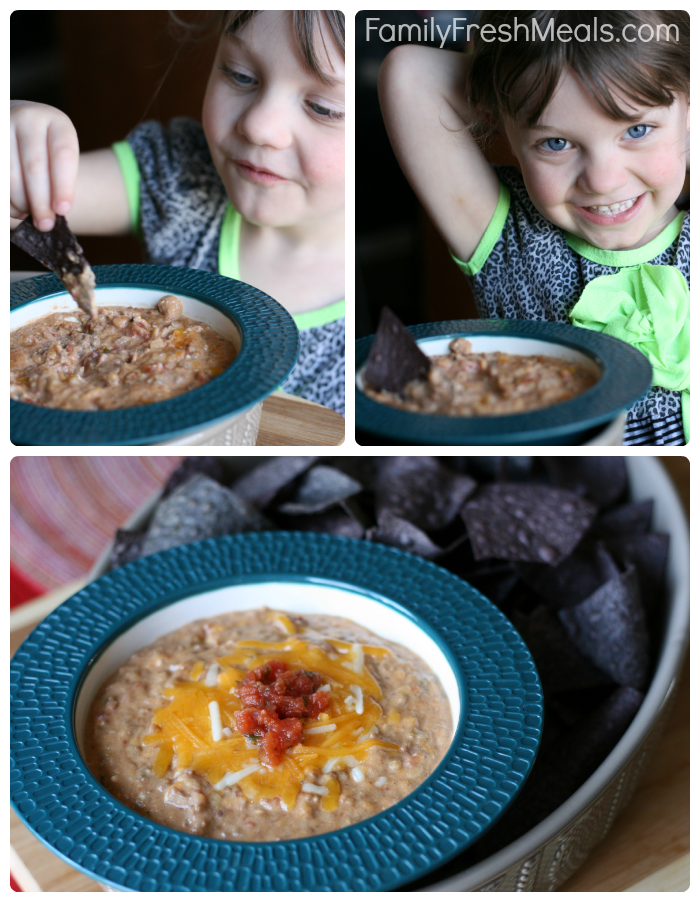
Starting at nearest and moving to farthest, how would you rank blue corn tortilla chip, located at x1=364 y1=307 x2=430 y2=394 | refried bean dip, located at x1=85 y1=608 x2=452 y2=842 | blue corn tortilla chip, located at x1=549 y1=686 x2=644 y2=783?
blue corn tortilla chip, located at x1=364 y1=307 x2=430 y2=394
refried bean dip, located at x1=85 y1=608 x2=452 y2=842
blue corn tortilla chip, located at x1=549 y1=686 x2=644 y2=783

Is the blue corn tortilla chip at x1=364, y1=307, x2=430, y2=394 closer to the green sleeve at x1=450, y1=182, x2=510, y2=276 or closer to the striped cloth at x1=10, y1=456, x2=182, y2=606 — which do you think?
the green sleeve at x1=450, y1=182, x2=510, y2=276

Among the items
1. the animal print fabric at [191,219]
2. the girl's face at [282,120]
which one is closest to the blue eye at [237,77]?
the girl's face at [282,120]

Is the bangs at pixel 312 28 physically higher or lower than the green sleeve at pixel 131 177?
higher

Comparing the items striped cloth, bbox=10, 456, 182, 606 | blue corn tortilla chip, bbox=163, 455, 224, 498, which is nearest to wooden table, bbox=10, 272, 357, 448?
blue corn tortilla chip, bbox=163, 455, 224, 498

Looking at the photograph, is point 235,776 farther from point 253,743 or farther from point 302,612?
point 302,612

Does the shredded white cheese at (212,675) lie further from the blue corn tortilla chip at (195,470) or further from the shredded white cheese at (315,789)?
the blue corn tortilla chip at (195,470)

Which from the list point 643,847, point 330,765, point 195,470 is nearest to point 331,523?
point 195,470
